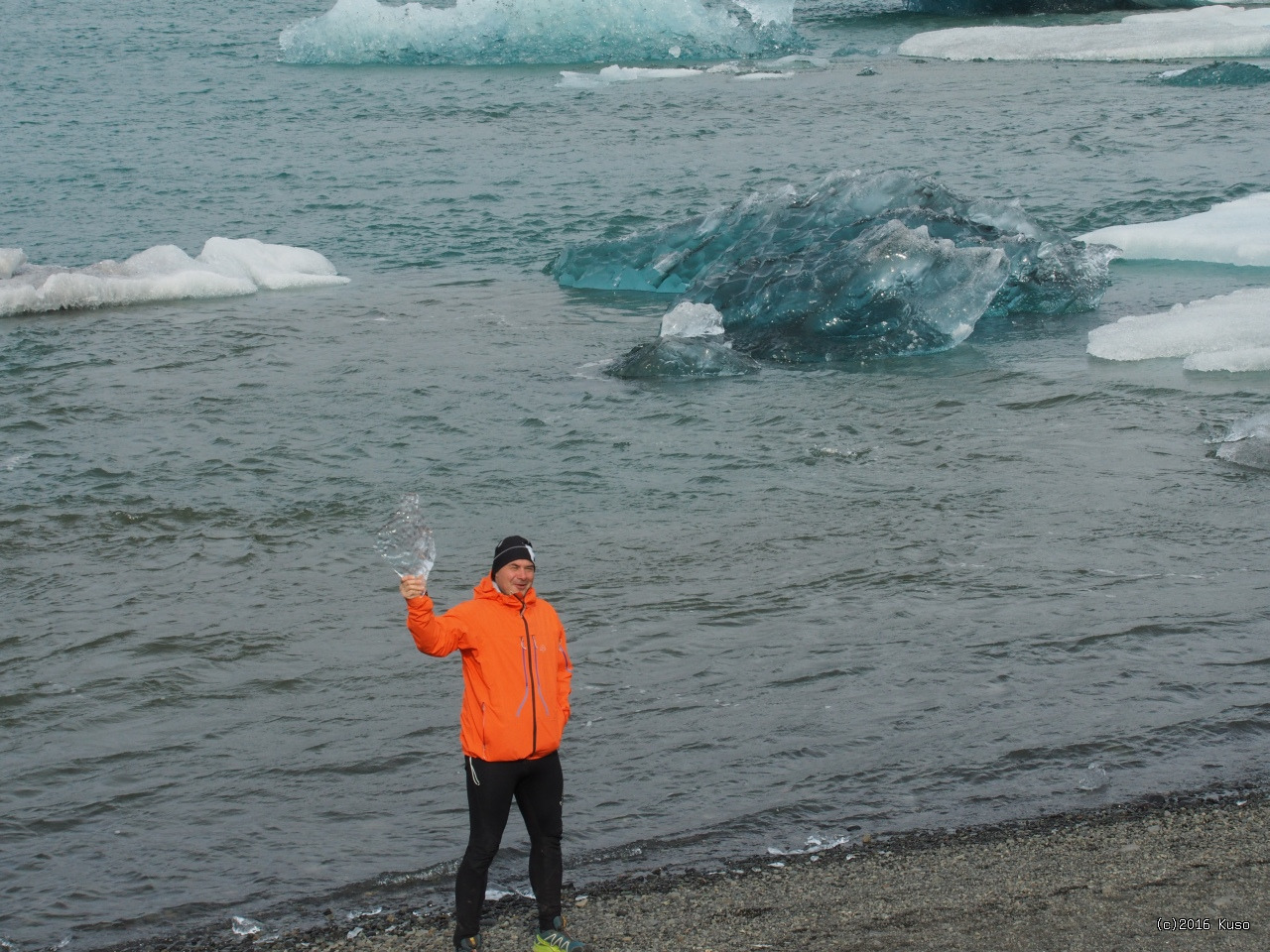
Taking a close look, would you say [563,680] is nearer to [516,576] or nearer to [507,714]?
[507,714]

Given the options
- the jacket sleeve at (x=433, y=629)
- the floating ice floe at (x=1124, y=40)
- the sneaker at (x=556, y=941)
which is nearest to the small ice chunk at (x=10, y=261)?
the jacket sleeve at (x=433, y=629)

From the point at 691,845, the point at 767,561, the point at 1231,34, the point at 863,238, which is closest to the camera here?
the point at 691,845

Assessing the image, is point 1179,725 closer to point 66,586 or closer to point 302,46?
point 66,586

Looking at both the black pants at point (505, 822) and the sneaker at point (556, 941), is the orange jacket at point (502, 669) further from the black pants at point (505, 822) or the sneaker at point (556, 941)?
the sneaker at point (556, 941)

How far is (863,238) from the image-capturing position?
529 inches

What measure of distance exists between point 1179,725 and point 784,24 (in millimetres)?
29186

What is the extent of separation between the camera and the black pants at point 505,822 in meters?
4.60

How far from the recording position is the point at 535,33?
3212cm

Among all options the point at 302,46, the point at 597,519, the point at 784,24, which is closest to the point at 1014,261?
the point at 597,519

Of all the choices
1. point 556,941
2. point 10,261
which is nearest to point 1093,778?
point 556,941

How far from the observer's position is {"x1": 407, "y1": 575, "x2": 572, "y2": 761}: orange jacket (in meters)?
4.54

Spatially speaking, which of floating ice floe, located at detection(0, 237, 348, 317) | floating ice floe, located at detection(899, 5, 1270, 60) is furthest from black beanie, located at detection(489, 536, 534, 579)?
floating ice floe, located at detection(899, 5, 1270, 60)

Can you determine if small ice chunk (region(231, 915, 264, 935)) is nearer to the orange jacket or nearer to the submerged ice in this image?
the orange jacket

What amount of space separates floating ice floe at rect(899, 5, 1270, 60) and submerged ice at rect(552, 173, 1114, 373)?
622 inches
